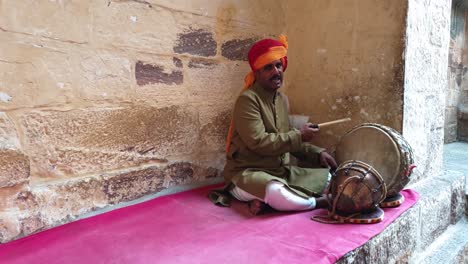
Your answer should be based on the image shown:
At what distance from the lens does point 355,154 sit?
184 centimetres

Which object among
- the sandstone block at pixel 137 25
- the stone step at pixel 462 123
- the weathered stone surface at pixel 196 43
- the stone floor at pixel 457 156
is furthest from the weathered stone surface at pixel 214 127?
the stone step at pixel 462 123

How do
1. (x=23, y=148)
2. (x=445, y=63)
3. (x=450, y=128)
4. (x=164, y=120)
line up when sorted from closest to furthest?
1. (x=23, y=148)
2. (x=164, y=120)
3. (x=445, y=63)
4. (x=450, y=128)

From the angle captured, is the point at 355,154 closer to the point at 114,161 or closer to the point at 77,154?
the point at 114,161

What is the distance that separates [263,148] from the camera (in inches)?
71.0

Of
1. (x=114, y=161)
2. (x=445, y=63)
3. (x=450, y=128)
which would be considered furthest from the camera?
(x=450, y=128)

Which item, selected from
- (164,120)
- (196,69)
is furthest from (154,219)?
(196,69)

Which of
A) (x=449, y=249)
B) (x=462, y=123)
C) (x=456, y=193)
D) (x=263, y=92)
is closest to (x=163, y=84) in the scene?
(x=263, y=92)

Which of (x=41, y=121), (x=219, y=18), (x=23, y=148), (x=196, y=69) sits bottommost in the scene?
(x=23, y=148)

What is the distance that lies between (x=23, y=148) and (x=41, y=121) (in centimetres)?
13

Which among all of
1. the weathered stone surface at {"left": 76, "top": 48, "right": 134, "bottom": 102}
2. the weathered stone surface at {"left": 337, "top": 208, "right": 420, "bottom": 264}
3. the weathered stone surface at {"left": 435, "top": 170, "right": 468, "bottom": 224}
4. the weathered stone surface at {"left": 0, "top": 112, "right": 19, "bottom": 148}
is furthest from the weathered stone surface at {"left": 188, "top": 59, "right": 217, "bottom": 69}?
the weathered stone surface at {"left": 435, "top": 170, "right": 468, "bottom": 224}

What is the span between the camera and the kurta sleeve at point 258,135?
1797 mm

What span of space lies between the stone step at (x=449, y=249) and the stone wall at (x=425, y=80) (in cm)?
37

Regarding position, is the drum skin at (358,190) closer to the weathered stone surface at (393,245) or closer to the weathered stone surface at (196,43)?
the weathered stone surface at (393,245)

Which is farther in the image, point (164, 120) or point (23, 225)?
point (164, 120)
